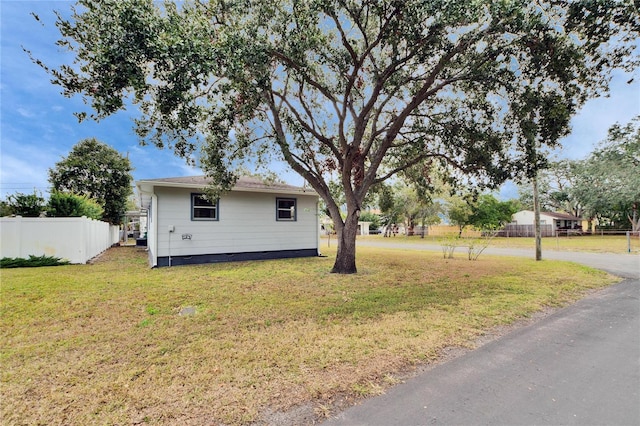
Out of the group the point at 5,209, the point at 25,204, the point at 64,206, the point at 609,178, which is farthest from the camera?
the point at 609,178

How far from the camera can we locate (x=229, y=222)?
11.7 meters

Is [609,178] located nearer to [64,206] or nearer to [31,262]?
[64,206]

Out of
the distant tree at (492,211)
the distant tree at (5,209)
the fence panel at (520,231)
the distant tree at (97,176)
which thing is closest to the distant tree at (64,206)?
the distant tree at (5,209)

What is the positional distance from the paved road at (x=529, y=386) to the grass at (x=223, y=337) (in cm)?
28

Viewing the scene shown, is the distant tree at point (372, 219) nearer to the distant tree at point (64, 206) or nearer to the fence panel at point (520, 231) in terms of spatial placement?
the fence panel at point (520, 231)

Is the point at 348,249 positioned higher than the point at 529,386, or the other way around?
the point at 348,249


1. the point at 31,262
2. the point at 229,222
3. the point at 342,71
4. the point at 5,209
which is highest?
the point at 342,71

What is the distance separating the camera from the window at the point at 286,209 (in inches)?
508

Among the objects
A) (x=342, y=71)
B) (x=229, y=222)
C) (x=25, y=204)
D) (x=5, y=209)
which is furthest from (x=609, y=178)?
(x=5, y=209)

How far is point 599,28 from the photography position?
5.77 metres

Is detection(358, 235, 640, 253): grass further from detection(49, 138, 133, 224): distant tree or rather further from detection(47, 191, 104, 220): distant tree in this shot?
detection(49, 138, 133, 224): distant tree

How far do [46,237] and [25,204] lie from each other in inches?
57.7

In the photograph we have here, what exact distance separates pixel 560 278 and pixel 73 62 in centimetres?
1148

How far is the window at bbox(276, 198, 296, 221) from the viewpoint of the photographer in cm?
1289
